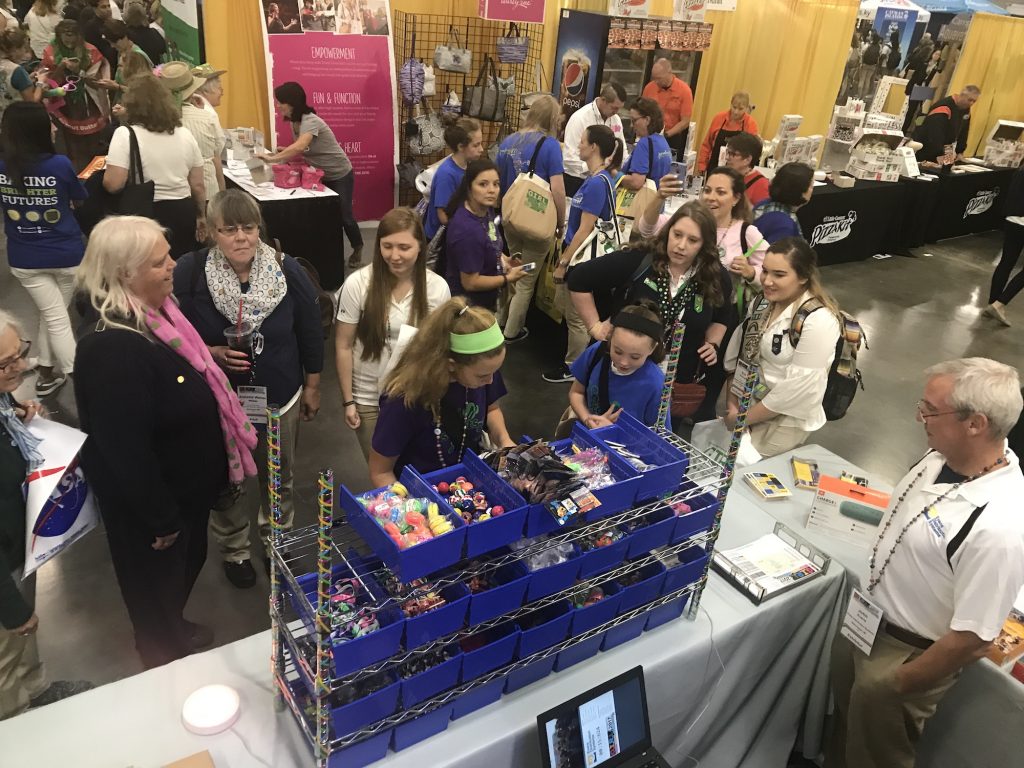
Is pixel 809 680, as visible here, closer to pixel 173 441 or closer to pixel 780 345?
pixel 780 345

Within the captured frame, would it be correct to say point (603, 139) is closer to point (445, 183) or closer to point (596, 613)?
point (445, 183)

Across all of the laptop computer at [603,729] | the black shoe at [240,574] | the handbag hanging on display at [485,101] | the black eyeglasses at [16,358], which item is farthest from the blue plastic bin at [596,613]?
the handbag hanging on display at [485,101]

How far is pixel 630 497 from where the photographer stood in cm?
173

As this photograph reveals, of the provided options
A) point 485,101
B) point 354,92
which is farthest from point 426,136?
point 354,92

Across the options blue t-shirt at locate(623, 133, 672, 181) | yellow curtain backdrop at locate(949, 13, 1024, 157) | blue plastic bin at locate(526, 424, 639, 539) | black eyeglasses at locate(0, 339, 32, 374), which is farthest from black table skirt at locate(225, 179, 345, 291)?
yellow curtain backdrop at locate(949, 13, 1024, 157)

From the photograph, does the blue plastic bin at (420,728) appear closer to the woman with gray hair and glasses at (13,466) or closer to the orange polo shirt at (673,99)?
the woman with gray hair and glasses at (13,466)

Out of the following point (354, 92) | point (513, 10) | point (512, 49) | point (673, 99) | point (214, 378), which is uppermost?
point (513, 10)

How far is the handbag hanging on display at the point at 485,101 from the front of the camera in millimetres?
7215

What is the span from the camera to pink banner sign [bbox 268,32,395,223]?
6.69 m

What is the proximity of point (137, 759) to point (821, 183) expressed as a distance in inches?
313

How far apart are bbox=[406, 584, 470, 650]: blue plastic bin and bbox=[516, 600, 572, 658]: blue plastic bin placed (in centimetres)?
19

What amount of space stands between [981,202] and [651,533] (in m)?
10.2

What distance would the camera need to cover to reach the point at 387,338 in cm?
283

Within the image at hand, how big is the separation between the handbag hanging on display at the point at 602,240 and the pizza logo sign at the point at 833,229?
3969mm
